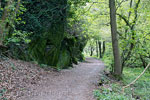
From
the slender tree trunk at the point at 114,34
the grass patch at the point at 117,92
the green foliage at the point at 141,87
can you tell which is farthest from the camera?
the slender tree trunk at the point at 114,34

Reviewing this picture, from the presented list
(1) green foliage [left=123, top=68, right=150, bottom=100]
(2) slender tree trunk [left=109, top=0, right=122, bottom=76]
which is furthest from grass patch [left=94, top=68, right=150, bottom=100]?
(2) slender tree trunk [left=109, top=0, right=122, bottom=76]

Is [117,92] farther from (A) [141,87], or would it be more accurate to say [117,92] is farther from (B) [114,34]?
(B) [114,34]

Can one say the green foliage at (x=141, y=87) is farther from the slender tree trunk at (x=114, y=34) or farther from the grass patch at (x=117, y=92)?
the slender tree trunk at (x=114, y=34)

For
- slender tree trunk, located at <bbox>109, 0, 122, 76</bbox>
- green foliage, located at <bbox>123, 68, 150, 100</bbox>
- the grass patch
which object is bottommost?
green foliage, located at <bbox>123, 68, 150, 100</bbox>

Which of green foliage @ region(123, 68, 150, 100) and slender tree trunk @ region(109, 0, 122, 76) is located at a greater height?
slender tree trunk @ region(109, 0, 122, 76)

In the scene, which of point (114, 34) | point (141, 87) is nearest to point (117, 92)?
point (141, 87)

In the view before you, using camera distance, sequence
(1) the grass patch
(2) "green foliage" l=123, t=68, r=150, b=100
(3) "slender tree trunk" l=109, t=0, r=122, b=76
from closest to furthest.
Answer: (1) the grass patch → (2) "green foliage" l=123, t=68, r=150, b=100 → (3) "slender tree trunk" l=109, t=0, r=122, b=76

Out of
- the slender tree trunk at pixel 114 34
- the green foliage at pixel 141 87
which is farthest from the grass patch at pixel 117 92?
the slender tree trunk at pixel 114 34

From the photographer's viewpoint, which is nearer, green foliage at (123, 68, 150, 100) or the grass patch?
the grass patch

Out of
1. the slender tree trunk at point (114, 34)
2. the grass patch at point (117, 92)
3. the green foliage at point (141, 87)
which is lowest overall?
the green foliage at point (141, 87)

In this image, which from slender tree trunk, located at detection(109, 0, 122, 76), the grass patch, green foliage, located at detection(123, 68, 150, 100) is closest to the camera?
the grass patch

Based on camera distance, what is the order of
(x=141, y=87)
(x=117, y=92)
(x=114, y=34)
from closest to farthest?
(x=117, y=92) < (x=114, y=34) < (x=141, y=87)

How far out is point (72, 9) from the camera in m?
11.6

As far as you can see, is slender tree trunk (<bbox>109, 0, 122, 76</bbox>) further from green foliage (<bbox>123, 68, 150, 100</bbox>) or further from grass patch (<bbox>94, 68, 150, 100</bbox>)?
green foliage (<bbox>123, 68, 150, 100</bbox>)
